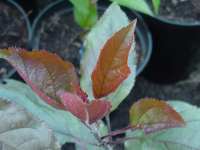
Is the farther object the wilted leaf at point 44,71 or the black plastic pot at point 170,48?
the black plastic pot at point 170,48

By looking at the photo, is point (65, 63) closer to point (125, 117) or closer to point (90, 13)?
point (90, 13)

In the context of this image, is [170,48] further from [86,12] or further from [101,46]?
[101,46]

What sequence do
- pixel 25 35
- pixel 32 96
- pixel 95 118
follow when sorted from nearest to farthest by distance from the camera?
pixel 95 118 → pixel 32 96 → pixel 25 35

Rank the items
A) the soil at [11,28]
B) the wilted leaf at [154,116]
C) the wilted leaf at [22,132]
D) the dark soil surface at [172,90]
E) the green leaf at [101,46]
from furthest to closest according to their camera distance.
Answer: the dark soil surface at [172,90], the soil at [11,28], the green leaf at [101,46], the wilted leaf at [154,116], the wilted leaf at [22,132]

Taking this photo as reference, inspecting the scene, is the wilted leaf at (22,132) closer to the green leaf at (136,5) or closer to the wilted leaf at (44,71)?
the wilted leaf at (44,71)

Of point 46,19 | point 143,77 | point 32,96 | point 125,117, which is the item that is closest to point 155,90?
point 143,77

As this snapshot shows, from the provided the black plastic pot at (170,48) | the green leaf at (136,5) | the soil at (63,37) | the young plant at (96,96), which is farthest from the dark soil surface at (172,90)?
the young plant at (96,96)

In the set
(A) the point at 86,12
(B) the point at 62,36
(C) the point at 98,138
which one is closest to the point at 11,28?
(B) the point at 62,36
